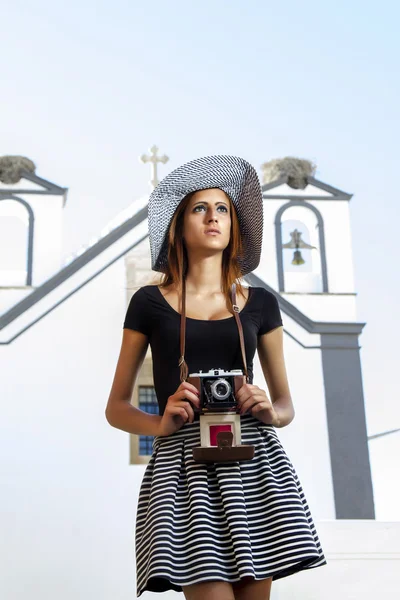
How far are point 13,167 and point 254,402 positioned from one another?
1310cm

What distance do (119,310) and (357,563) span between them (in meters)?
6.40

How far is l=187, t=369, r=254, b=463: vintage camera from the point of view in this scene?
207 centimetres

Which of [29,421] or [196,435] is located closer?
[196,435]

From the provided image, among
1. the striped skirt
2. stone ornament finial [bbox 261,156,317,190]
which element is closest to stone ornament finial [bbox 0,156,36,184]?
stone ornament finial [bbox 261,156,317,190]

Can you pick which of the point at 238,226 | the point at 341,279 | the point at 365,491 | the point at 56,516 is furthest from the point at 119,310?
the point at 238,226

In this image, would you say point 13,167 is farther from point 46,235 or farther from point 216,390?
point 216,390

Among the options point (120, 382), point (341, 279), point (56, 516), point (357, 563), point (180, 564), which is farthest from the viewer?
point (341, 279)

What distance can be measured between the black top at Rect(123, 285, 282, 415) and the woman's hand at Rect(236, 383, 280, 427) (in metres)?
0.15

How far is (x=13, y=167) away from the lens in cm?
1459

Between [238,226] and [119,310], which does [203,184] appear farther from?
[119,310]

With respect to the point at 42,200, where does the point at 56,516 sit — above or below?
below

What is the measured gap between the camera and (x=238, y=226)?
257 centimetres

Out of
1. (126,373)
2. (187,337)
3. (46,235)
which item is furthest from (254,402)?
(46,235)

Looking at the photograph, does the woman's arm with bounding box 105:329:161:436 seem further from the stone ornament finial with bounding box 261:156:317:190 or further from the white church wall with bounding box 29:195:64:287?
the stone ornament finial with bounding box 261:156:317:190
